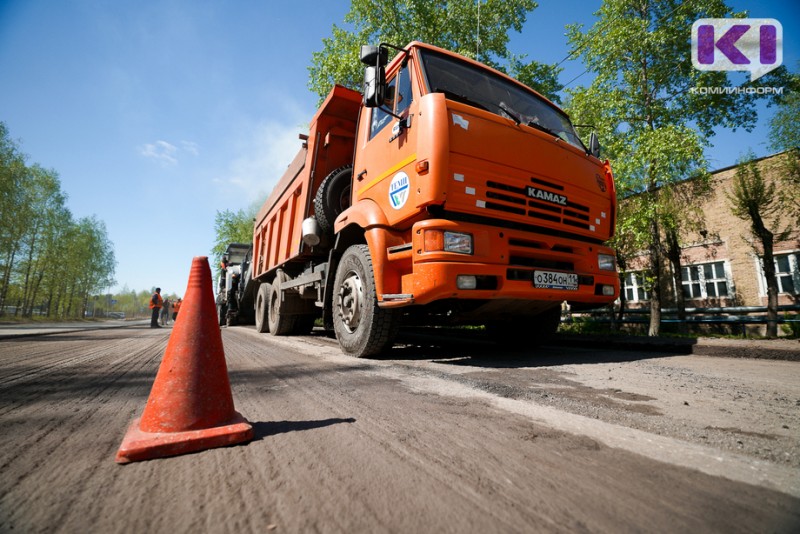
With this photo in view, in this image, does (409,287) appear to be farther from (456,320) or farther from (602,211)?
(602,211)

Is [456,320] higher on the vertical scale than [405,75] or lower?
lower

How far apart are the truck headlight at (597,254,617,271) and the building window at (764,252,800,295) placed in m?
14.3

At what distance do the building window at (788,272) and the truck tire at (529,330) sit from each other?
14.2m

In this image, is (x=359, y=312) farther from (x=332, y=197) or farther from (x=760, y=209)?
(x=760, y=209)

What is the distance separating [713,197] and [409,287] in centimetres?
1701

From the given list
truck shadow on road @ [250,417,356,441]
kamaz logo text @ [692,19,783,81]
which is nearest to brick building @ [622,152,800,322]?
kamaz logo text @ [692,19,783,81]

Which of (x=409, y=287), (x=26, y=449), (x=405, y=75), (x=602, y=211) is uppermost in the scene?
(x=405, y=75)

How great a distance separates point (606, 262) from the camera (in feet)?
13.0

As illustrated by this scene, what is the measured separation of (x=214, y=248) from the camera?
34594mm

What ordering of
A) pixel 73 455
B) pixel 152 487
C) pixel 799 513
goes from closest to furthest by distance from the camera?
pixel 799 513
pixel 152 487
pixel 73 455

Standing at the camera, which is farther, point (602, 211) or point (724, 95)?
point (724, 95)

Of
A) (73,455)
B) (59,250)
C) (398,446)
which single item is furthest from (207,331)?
(59,250)

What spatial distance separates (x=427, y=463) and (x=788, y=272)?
18.5 m

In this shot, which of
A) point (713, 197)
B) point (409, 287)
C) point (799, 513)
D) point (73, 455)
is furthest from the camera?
point (713, 197)
